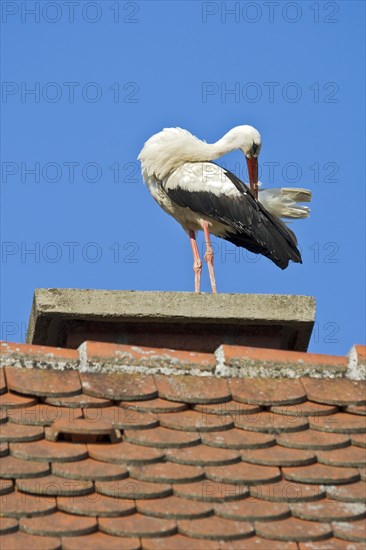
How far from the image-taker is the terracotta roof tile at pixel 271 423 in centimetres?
443

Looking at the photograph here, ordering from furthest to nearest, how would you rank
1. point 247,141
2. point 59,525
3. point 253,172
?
1. point 253,172
2. point 247,141
3. point 59,525

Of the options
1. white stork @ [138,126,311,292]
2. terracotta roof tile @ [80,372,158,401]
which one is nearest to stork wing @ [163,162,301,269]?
white stork @ [138,126,311,292]

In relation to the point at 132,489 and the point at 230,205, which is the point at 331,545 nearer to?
the point at 132,489

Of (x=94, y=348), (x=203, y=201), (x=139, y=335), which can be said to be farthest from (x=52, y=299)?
(x=203, y=201)

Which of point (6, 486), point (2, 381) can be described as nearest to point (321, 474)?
point (6, 486)

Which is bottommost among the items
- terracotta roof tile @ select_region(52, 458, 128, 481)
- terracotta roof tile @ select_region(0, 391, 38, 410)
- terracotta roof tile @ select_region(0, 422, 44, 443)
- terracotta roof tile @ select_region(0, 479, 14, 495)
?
terracotta roof tile @ select_region(0, 479, 14, 495)

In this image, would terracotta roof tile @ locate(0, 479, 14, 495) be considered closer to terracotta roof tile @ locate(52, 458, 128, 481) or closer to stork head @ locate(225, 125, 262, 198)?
terracotta roof tile @ locate(52, 458, 128, 481)

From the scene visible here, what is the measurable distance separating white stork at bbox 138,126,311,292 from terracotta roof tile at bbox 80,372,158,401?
509 cm

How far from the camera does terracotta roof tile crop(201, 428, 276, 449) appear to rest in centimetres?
432

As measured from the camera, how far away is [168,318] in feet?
A: 18.1

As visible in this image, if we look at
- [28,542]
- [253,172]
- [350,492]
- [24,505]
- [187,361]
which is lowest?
[28,542]

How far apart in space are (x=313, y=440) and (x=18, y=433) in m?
0.99

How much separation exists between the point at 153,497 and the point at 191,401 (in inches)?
21.7

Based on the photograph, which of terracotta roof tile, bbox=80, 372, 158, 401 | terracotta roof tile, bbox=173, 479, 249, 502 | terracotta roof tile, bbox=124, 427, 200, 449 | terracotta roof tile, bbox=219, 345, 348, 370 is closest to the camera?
terracotta roof tile, bbox=173, 479, 249, 502
